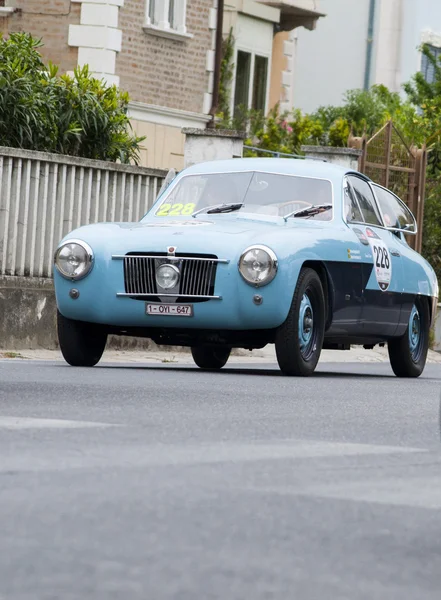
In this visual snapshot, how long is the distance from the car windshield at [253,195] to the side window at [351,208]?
157 mm

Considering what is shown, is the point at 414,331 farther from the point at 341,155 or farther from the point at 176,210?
the point at 341,155

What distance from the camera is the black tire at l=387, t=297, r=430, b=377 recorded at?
48.3 feet

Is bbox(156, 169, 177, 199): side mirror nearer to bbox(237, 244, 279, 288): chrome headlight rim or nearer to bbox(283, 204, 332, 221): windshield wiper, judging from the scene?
bbox(283, 204, 332, 221): windshield wiper

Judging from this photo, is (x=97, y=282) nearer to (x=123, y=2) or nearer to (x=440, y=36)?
(x=123, y=2)

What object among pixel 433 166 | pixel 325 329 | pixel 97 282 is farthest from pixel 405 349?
pixel 433 166

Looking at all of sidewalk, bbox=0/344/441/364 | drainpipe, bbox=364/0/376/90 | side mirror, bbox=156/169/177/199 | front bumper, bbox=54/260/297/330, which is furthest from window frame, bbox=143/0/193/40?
front bumper, bbox=54/260/297/330

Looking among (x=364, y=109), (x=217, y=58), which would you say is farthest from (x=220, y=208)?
(x=364, y=109)

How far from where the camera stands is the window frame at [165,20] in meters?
30.5

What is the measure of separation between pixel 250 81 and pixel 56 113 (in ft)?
58.4

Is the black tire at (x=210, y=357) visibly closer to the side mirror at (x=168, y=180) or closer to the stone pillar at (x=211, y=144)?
the side mirror at (x=168, y=180)

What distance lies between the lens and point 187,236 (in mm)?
12453

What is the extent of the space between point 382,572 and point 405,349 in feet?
33.6

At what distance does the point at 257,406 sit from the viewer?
9422 millimetres

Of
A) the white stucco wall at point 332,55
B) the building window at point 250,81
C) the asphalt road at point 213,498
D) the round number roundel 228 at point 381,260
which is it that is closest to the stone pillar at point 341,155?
the round number roundel 228 at point 381,260
